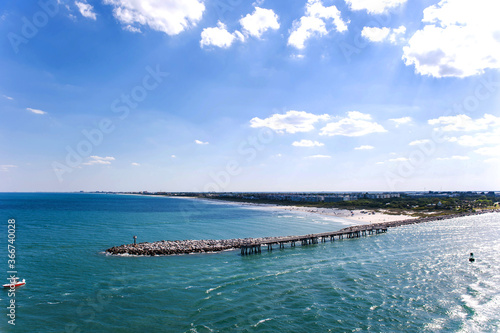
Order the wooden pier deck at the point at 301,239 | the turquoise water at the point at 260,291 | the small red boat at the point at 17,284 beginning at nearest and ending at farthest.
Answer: the turquoise water at the point at 260,291 → the small red boat at the point at 17,284 → the wooden pier deck at the point at 301,239

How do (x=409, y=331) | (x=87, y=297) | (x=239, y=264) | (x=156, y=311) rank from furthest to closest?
(x=239, y=264) < (x=87, y=297) < (x=156, y=311) < (x=409, y=331)

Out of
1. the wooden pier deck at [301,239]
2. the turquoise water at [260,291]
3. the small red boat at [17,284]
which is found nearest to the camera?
the turquoise water at [260,291]

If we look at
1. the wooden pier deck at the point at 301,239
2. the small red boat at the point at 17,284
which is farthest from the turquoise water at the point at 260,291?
the wooden pier deck at the point at 301,239

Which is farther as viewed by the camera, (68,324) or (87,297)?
(87,297)

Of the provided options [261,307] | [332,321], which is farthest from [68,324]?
[332,321]

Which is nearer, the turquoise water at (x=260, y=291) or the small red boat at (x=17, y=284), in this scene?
the turquoise water at (x=260, y=291)

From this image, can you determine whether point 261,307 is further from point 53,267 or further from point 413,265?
point 53,267

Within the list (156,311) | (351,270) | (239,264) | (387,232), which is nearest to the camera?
(156,311)

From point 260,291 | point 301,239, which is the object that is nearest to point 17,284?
point 260,291

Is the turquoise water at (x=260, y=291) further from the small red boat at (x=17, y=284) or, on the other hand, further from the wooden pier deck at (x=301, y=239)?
the wooden pier deck at (x=301, y=239)

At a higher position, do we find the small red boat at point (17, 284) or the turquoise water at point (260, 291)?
the small red boat at point (17, 284)

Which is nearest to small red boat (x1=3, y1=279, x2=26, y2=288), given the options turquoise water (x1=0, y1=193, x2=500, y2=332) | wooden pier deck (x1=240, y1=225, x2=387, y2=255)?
turquoise water (x1=0, y1=193, x2=500, y2=332)
